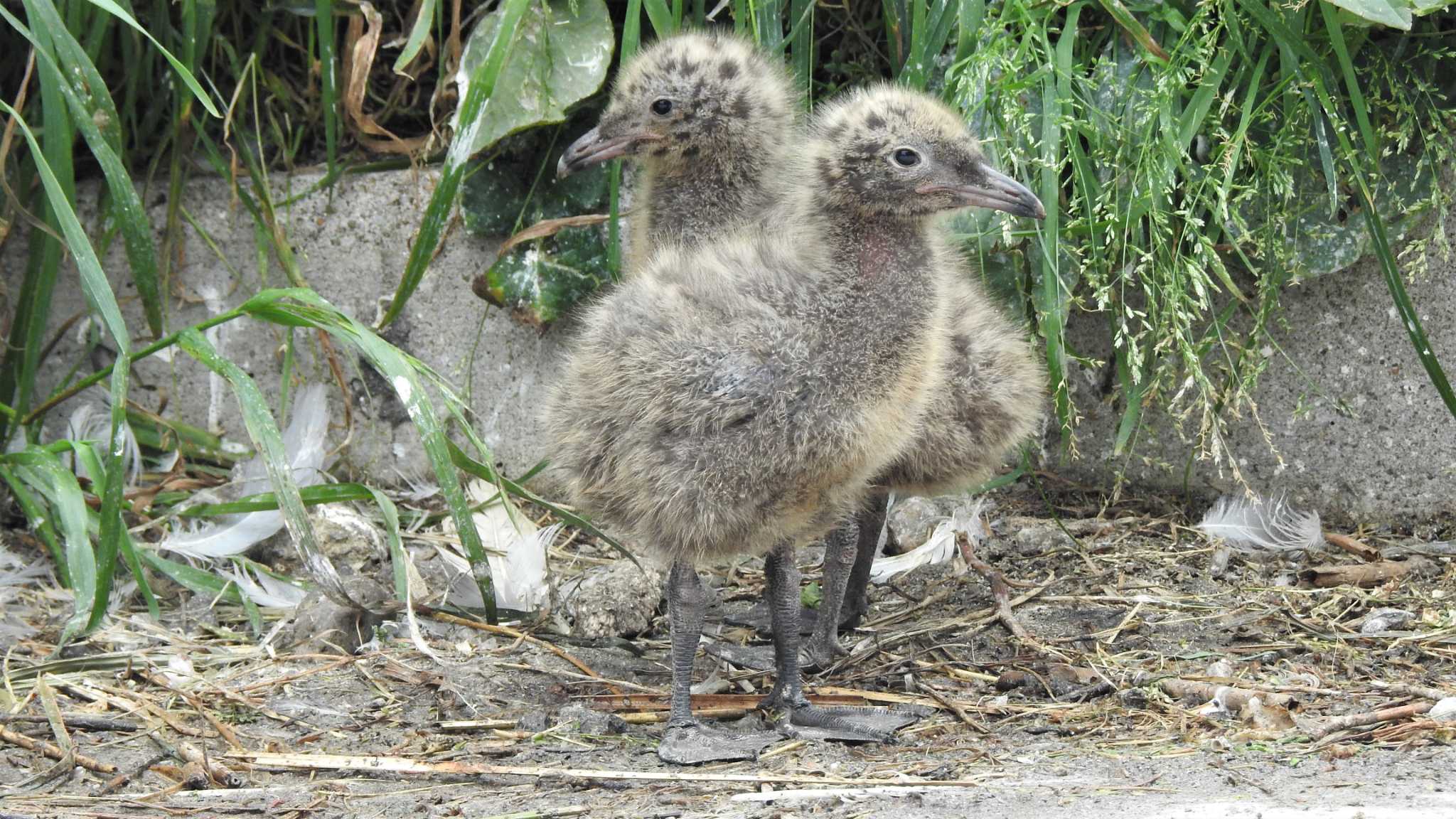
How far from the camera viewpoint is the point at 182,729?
116 inches

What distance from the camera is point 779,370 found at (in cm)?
279

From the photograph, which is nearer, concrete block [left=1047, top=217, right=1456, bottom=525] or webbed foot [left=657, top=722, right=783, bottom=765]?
webbed foot [left=657, top=722, right=783, bottom=765]

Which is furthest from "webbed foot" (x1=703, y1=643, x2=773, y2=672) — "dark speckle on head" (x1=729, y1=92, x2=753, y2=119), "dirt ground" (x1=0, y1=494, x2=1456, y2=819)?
"dark speckle on head" (x1=729, y1=92, x2=753, y2=119)

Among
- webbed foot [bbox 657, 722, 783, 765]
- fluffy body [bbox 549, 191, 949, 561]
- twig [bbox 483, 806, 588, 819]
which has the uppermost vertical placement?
fluffy body [bbox 549, 191, 949, 561]

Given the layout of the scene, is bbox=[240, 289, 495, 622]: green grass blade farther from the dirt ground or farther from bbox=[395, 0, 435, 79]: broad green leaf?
bbox=[395, 0, 435, 79]: broad green leaf

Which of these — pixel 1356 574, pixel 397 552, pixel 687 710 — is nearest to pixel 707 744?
pixel 687 710

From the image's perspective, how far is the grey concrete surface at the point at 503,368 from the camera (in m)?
3.89

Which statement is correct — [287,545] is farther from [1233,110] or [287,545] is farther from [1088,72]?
[1233,110]

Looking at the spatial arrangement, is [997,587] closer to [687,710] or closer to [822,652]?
[822,652]

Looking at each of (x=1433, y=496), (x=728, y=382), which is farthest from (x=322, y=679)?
(x=1433, y=496)

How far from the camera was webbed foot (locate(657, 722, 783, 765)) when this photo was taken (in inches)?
110

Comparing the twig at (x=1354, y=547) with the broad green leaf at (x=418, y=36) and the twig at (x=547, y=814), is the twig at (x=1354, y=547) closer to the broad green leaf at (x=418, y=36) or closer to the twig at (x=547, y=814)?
the twig at (x=547, y=814)

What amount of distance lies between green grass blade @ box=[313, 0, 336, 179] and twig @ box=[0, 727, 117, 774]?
A: 6.23ft

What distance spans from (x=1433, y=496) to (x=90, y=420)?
3.68 meters
